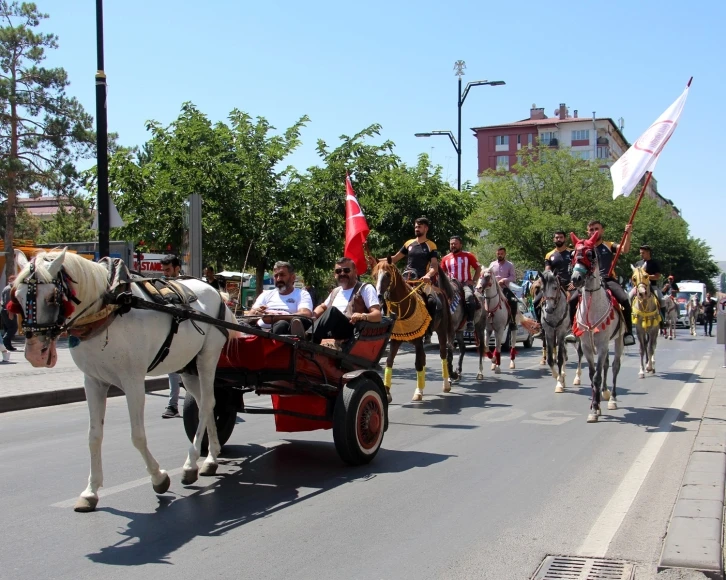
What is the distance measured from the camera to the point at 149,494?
6.43 m

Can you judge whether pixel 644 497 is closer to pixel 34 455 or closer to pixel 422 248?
pixel 34 455

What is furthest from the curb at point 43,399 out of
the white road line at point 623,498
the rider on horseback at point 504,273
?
the rider on horseback at point 504,273

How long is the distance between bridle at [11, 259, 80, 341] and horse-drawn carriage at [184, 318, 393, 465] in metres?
1.71

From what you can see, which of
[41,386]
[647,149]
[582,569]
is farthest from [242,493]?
[41,386]

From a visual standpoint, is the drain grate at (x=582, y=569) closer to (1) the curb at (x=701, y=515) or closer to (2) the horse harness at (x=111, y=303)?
(1) the curb at (x=701, y=515)

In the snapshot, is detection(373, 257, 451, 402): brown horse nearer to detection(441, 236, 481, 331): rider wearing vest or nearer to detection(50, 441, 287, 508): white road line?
detection(441, 236, 481, 331): rider wearing vest

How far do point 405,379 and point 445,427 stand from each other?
19.3 ft

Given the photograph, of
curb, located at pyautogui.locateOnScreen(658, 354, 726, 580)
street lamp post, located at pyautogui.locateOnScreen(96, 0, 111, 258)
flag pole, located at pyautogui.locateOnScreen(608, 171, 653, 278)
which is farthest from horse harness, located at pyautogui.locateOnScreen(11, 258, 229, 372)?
street lamp post, located at pyautogui.locateOnScreen(96, 0, 111, 258)

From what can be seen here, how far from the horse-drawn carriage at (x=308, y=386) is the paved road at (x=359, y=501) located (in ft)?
1.14

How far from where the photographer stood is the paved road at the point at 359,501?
488 centimetres

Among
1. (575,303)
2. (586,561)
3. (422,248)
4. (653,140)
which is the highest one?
(653,140)

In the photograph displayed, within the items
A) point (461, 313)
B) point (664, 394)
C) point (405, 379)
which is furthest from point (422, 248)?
point (664, 394)

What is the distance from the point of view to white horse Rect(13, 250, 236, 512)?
5180 millimetres

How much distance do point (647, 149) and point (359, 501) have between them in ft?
22.7
